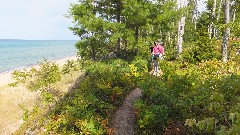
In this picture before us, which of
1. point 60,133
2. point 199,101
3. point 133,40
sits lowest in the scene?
point 60,133

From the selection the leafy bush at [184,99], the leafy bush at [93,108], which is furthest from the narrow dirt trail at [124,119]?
the leafy bush at [184,99]

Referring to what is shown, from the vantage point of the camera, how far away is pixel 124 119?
502 inches

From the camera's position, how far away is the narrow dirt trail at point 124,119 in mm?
11820

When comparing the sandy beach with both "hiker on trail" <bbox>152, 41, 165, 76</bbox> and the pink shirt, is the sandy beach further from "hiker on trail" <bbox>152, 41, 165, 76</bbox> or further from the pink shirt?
the pink shirt

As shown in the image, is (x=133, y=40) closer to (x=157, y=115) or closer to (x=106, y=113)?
(x=106, y=113)

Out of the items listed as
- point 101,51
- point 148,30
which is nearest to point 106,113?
point 148,30

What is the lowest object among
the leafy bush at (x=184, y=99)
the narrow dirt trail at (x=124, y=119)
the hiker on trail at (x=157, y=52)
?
the narrow dirt trail at (x=124, y=119)

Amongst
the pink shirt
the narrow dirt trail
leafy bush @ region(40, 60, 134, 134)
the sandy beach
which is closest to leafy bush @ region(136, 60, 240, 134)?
the narrow dirt trail

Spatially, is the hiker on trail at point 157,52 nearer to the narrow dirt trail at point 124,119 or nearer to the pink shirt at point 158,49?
the pink shirt at point 158,49

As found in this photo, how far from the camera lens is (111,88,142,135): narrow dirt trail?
465 inches

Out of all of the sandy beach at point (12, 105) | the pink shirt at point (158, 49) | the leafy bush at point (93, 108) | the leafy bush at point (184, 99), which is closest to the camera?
the leafy bush at point (184, 99)

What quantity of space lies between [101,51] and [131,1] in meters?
4.88

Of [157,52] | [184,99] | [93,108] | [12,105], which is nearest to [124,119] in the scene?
[93,108]

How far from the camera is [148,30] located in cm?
1748
